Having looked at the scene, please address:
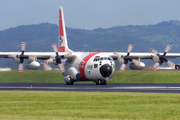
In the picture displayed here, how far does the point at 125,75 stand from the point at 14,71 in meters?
17.5

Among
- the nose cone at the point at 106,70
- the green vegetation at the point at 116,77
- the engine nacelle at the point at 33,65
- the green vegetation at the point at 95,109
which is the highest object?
the engine nacelle at the point at 33,65

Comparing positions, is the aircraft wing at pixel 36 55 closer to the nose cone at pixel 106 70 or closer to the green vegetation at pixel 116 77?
the nose cone at pixel 106 70

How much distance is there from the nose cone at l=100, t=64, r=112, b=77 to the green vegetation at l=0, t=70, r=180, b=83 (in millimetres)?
14080

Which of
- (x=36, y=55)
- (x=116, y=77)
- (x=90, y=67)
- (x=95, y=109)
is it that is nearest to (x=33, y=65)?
(x=36, y=55)

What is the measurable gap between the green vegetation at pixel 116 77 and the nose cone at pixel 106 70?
46.2 ft

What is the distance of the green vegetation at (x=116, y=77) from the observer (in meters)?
56.6

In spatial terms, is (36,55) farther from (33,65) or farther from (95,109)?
(95,109)

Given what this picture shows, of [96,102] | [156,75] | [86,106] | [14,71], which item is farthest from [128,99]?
[14,71]

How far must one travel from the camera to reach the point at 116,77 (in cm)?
5794

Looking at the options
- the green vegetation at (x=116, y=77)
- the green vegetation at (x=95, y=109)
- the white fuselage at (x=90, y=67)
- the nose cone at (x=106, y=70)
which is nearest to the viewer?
the green vegetation at (x=95, y=109)

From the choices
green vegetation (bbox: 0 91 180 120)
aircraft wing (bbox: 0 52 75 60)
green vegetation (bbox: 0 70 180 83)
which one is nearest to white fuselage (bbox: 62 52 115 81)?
aircraft wing (bbox: 0 52 75 60)

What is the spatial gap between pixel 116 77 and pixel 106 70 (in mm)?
14922

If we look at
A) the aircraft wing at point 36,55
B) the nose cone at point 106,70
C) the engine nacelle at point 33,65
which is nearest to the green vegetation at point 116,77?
the aircraft wing at point 36,55

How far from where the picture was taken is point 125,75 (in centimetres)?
5884
